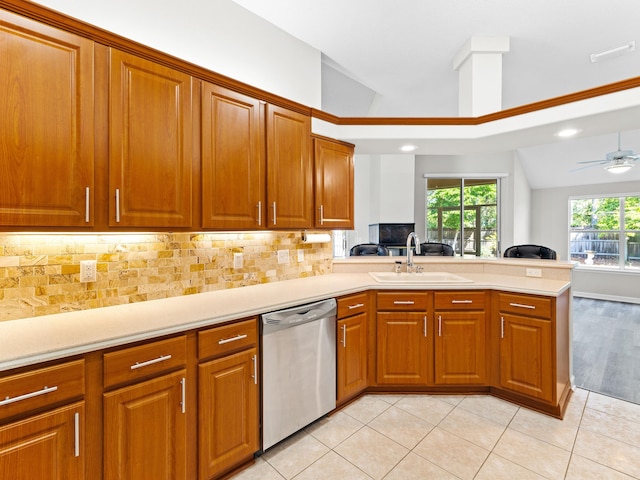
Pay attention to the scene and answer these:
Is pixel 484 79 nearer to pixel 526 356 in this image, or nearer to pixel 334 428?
pixel 526 356

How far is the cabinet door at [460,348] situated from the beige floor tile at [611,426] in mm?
692

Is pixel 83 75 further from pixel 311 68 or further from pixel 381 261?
pixel 381 261

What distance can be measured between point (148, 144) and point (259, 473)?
199 cm

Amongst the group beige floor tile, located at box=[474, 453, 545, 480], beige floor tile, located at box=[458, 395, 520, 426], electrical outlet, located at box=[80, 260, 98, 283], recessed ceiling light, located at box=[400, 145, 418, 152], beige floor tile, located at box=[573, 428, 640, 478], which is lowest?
beige floor tile, located at box=[474, 453, 545, 480]

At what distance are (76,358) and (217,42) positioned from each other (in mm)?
2312

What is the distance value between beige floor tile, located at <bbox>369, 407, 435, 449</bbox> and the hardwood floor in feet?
5.66

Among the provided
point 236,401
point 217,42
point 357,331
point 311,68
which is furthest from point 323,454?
point 311,68

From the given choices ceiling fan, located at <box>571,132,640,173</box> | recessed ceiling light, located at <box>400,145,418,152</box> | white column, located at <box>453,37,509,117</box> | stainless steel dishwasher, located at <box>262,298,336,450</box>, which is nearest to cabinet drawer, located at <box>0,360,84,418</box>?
stainless steel dishwasher, located at <box>262,298,336,450</box>

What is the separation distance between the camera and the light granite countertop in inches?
48.8

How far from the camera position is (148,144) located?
1.74m

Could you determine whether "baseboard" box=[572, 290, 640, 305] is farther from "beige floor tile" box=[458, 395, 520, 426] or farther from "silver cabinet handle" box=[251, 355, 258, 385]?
"silver cabinet handle" box=[251, 355, 258, 385]

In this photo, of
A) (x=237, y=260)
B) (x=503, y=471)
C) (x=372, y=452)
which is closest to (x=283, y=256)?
(x=237, y=260)

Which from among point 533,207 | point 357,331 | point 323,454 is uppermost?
point 533,207

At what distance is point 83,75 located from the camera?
1.52m
